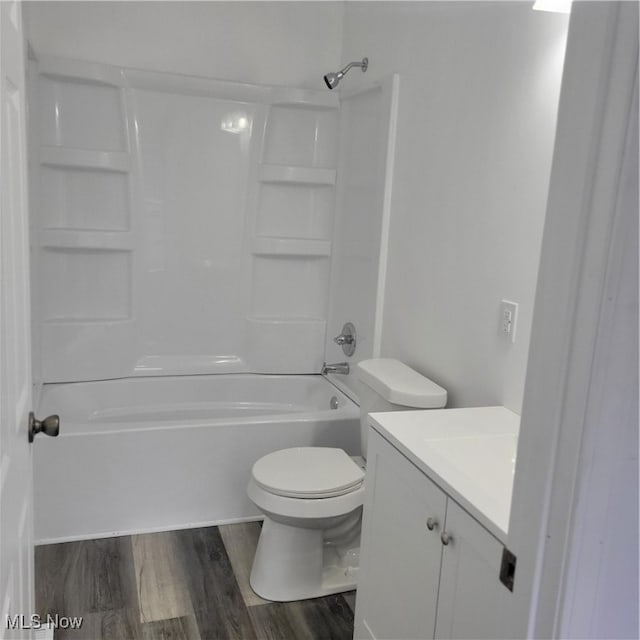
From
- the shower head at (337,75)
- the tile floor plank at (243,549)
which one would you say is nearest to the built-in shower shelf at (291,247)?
the shower head at (337,75)

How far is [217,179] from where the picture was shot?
3285 millimetres

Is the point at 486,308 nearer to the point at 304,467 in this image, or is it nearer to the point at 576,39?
the point at 304,467

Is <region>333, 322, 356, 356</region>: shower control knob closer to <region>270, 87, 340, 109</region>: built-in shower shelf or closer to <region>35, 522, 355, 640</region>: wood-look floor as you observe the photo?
<region>35, 522, 355, 640</region>: wood-look floor

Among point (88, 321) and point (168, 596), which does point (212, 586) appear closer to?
point (168, 596)

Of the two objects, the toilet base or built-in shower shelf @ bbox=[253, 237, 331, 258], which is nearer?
the toilet base

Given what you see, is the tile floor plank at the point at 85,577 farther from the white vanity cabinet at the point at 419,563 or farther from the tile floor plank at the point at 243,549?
the white vanity cabinet at the point at 419,563

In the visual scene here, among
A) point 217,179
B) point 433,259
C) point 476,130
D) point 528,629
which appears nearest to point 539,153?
point 476,130

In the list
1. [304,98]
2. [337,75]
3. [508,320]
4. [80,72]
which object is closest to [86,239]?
[80,72]

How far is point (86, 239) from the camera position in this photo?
304cm

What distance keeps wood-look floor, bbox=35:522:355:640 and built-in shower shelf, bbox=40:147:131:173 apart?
1.70m

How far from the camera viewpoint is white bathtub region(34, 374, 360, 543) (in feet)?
8.14

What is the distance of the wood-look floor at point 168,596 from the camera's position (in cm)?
204

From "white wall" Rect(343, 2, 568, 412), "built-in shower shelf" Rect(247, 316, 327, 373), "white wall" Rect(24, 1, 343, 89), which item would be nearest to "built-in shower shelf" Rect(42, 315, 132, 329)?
"built-in shower shelf" Rect(247, 316, 327, 373)

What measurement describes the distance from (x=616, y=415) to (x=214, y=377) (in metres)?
2.82
